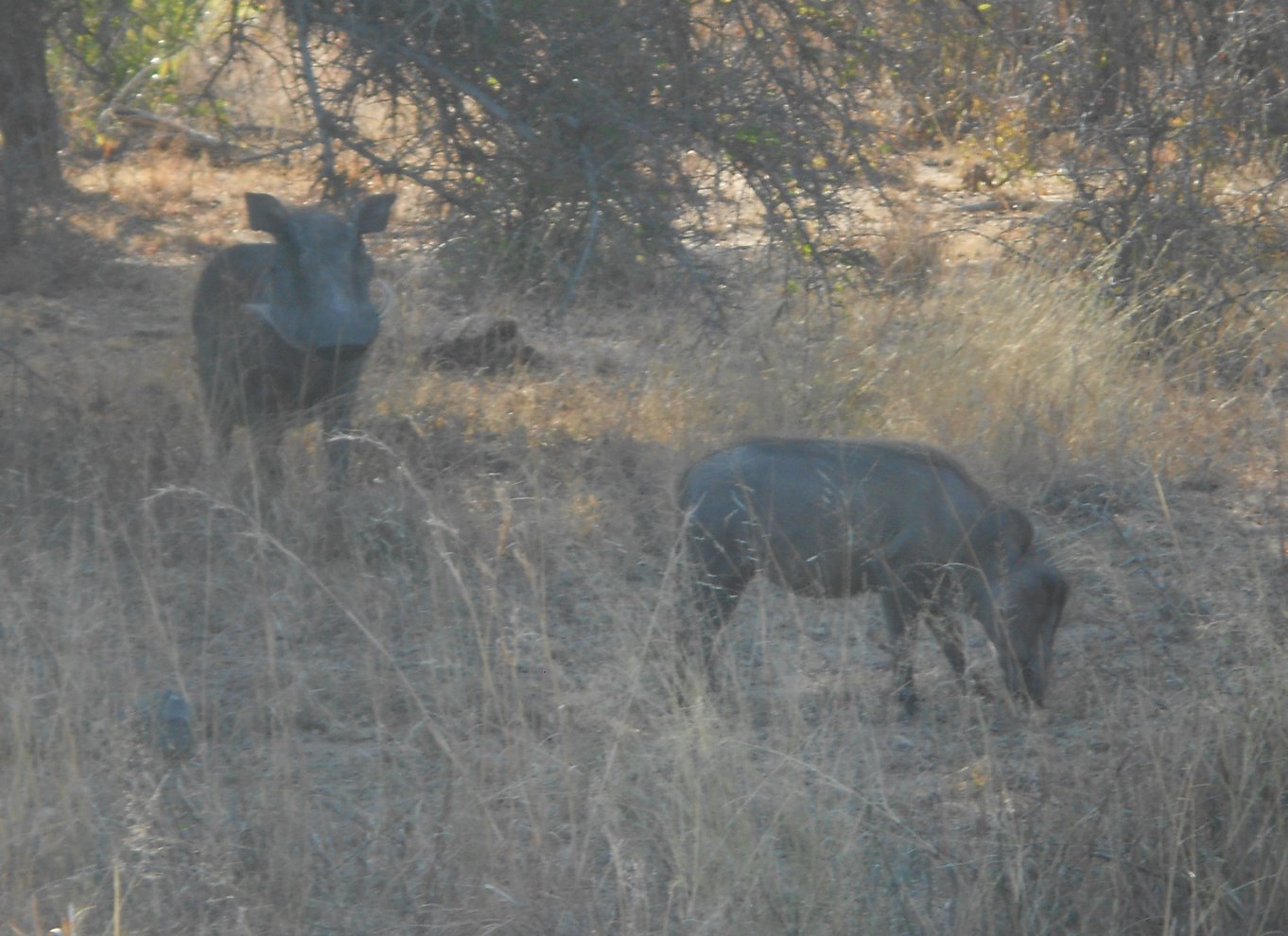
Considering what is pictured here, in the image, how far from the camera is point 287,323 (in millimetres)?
5266

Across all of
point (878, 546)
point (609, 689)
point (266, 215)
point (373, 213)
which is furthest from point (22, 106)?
point (878, 546)

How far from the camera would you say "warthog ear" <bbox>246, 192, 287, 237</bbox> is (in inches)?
207

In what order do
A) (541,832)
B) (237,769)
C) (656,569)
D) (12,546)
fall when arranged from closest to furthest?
(541,832) → (237,769) → (12,546) → (656,569)

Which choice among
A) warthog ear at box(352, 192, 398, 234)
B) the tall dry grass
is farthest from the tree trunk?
warthog ear at box(352, 192, 398, 234)

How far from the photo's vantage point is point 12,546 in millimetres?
4844

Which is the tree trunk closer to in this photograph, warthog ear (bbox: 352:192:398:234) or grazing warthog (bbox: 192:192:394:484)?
grazing warthog (bbox: 192:192:394:484)

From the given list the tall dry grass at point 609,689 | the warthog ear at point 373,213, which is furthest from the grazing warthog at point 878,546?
the warthog ear at point 373,213

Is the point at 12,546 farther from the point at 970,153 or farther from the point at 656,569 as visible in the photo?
the point at 970,153

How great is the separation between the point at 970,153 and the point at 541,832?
8.93 meters

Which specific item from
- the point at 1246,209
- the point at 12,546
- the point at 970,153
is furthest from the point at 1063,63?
the point at 12,546

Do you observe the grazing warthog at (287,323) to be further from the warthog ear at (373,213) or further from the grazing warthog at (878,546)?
the grazing warthog at (878,546)

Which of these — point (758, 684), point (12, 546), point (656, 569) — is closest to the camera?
point (758, 684)

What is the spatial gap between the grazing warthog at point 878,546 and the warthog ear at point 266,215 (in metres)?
1.87

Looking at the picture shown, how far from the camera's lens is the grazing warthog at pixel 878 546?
412 centimetres
